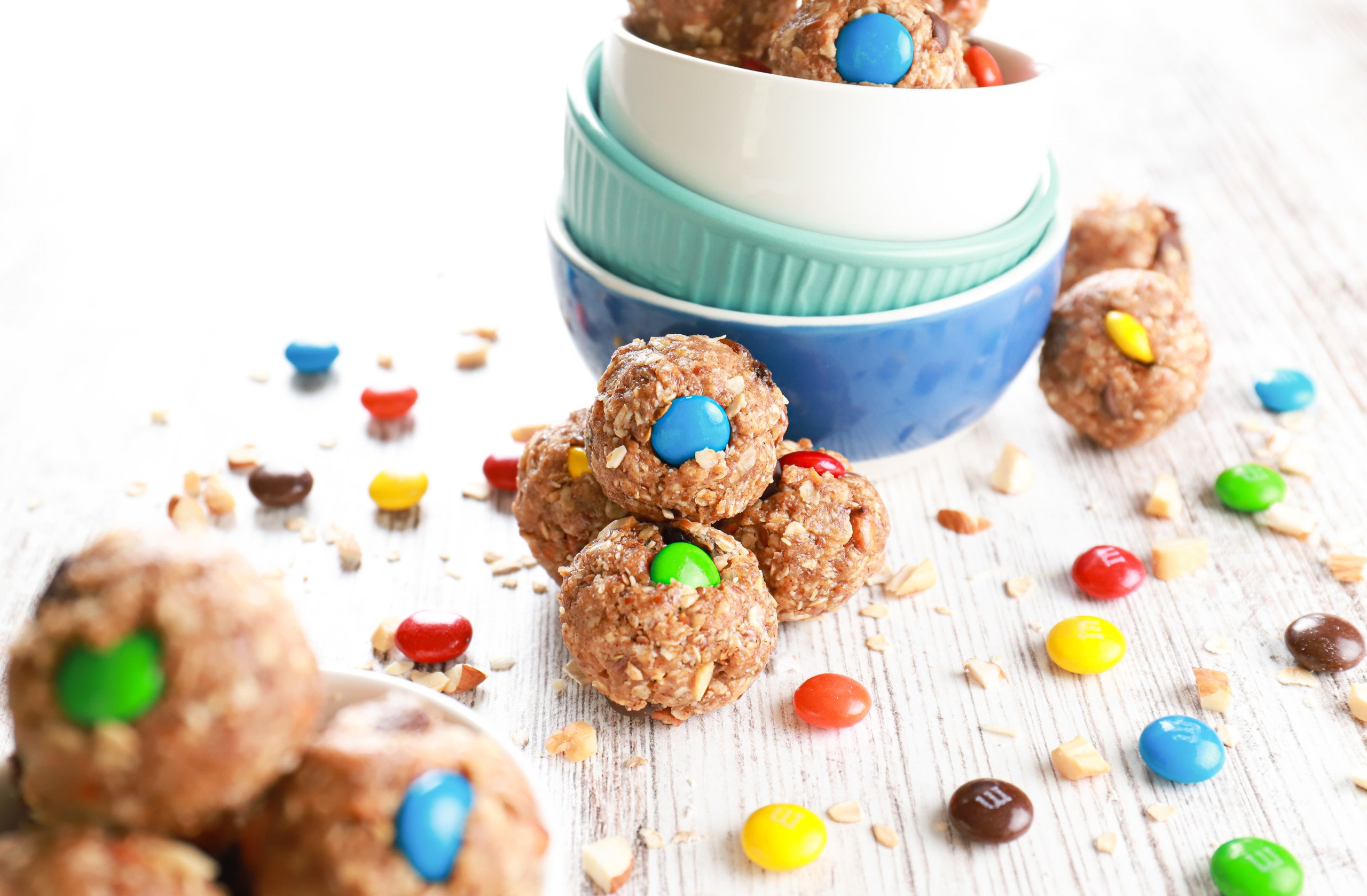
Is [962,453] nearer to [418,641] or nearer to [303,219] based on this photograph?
[418,641]

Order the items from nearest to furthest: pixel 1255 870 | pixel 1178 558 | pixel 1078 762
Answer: pixel 1255 870, pixel 1078 762, pixel 1178 558

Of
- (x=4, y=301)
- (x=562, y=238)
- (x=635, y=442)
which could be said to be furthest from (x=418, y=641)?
(x=4, y=301)

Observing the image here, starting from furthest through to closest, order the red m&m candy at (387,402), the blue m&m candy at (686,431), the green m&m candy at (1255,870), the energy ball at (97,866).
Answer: the red m&m candy at (387,402) < the blue m&m candy at (686,431) < the green m&m candy at (1255,870) < the energy ball at (97,866)

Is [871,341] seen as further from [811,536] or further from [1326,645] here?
[1326,645]

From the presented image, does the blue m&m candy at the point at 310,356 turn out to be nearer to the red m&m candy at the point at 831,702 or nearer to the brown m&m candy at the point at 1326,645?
the red m&m candy at the point at 831,702

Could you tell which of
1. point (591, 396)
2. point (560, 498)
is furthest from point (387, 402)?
point (560, 498)

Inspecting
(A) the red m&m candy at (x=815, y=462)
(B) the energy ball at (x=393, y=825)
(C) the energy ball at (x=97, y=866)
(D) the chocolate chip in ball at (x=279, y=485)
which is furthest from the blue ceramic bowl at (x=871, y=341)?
(C) the energy ball at (x=97, y=866)
